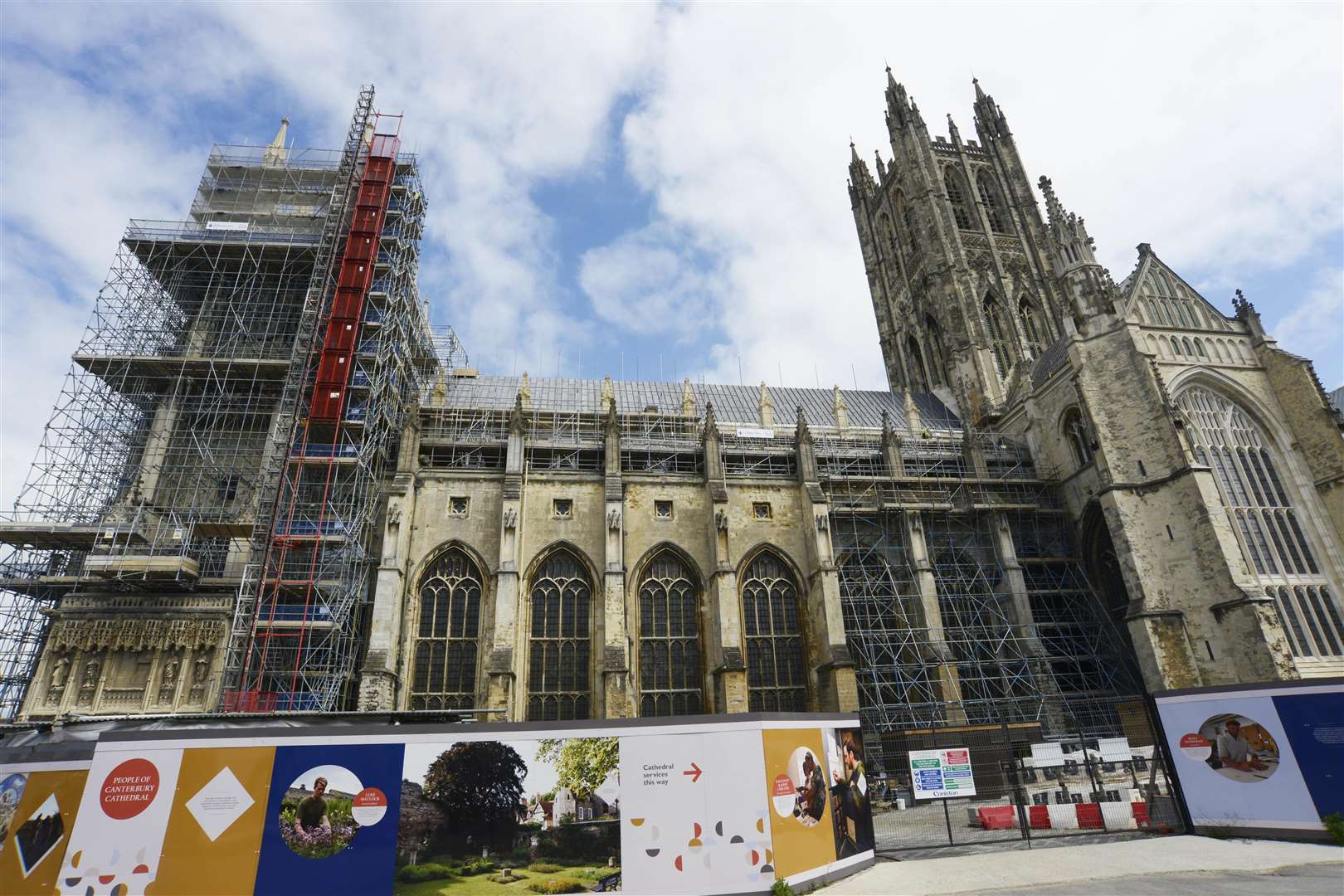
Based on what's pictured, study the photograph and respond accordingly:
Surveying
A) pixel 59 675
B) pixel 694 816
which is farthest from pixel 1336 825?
pixel 59 675

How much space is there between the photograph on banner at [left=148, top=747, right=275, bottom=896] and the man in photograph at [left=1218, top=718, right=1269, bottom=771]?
1502cm

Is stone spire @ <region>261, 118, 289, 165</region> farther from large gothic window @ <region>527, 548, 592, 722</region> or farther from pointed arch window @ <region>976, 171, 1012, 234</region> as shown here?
pointed arch window @ <region>976, 171, 1012, 234</region>

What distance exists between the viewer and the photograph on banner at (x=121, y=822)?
8227mm

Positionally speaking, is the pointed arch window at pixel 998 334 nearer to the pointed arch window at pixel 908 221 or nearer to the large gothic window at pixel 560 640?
the pointed arch window at pixel 908 221

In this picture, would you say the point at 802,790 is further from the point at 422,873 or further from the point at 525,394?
the point at 525,394

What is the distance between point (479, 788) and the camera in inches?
356

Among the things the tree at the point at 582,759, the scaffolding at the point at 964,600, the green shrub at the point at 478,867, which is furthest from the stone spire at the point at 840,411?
the green shrub at the point at 478,867

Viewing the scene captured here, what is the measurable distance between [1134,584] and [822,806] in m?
18.7

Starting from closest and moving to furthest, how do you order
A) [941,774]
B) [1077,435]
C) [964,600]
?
[941,774]
[964,600]
[1077,435]

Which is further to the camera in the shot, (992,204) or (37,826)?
(992,204)

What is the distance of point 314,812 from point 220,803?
1133 mm

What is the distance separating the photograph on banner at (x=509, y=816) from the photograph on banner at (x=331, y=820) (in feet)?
0.72

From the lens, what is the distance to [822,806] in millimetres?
10359

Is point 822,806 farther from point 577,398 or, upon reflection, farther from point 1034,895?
point 577,398
